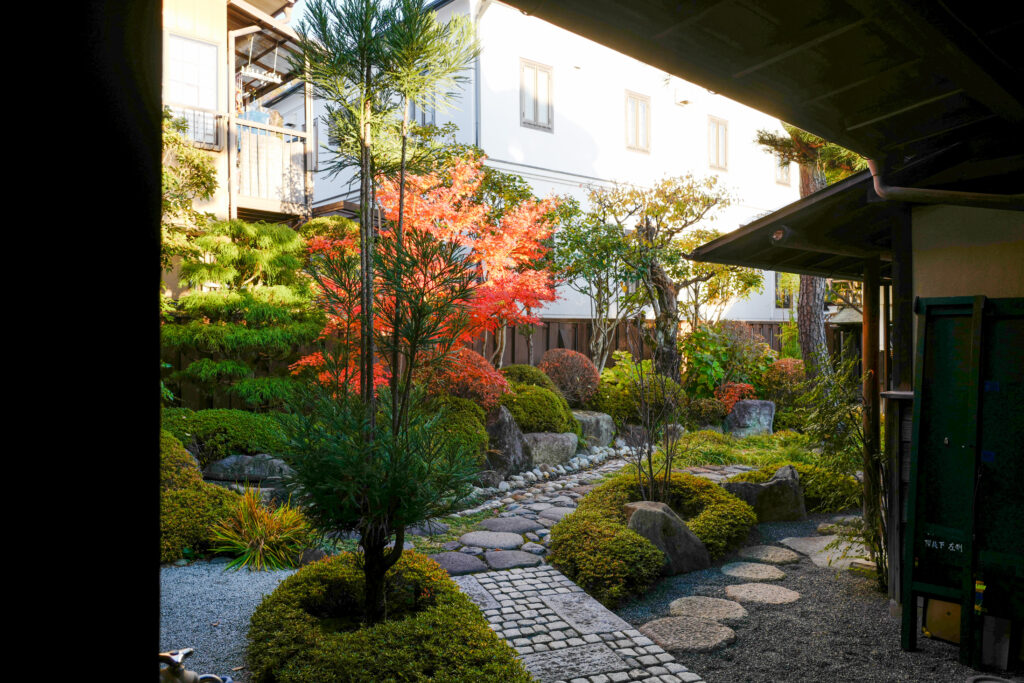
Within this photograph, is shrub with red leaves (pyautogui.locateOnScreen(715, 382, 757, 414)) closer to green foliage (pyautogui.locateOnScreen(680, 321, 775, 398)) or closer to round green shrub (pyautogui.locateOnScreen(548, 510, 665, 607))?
green foliage (pyautogui.locateOnScreen(680, 321, 775, 398))

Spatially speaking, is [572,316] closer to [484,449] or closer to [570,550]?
[484,449]

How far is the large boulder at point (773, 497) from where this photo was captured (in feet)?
24.7

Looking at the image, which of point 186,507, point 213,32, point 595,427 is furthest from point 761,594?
point 213,32

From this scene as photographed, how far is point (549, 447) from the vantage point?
10328 millimetres

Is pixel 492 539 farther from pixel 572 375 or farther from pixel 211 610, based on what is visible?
pixel 572 375

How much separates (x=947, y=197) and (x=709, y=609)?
134 inches

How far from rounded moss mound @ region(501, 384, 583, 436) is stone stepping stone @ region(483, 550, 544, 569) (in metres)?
4.21

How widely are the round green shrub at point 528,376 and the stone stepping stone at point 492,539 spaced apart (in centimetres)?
484

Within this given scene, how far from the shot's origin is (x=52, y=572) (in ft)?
2.82

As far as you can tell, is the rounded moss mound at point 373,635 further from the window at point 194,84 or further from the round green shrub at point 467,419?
the window at point 194,84

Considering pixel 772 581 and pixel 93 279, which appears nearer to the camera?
pixel 93 279

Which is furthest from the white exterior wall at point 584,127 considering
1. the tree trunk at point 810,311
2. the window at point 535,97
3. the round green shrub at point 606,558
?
the round green shrub at point 606,558

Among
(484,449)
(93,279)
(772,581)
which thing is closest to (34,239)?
Result: (93,279)

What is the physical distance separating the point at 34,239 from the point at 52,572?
452 mm
